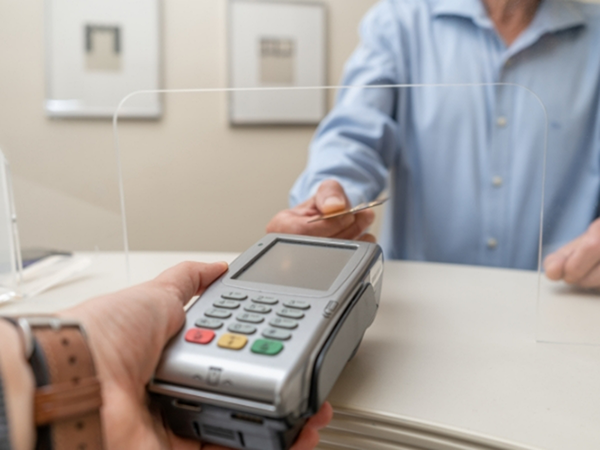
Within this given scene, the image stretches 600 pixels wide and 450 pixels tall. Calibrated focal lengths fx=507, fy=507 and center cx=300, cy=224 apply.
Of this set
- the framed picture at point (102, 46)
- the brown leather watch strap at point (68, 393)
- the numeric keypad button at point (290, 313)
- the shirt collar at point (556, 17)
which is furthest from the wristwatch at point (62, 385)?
the framed picture at point (102, 46)

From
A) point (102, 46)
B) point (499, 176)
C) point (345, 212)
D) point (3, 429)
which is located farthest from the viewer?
point (102, 46)

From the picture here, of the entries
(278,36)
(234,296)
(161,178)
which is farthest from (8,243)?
(278,36)

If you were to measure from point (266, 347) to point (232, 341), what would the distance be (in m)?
0.02

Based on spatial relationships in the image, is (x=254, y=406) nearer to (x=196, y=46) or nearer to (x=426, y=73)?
(x=426, y=73)

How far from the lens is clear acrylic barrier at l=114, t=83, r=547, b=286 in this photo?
441 mm

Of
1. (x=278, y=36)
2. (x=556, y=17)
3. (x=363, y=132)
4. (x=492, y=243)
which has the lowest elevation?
(x=492, y=243)

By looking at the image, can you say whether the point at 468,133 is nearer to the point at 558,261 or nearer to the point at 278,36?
the point at 558,261

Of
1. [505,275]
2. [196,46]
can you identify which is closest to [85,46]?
[196,46]

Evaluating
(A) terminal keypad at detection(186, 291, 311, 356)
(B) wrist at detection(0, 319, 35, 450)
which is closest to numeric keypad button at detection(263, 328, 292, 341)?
(A) terminal keypad at detection(186, 291, 311, 356)

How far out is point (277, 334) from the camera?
27cm

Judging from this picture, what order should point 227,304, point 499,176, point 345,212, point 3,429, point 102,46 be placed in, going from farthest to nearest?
1. point 102,46
2. point 499,176
3. point 345,212
4. point 227,304
5. point 3,429

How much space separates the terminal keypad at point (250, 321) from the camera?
26 cm

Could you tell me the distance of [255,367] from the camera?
0.81 ft

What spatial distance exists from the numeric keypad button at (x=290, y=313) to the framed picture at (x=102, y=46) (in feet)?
3.55
